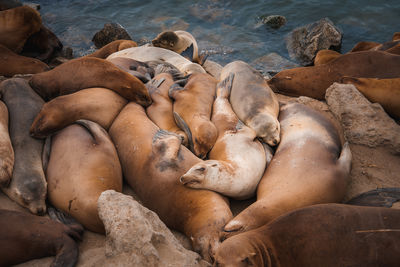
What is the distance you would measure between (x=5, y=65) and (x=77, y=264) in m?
3.97

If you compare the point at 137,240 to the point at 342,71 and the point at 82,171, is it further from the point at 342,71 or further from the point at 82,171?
the point at 342,71

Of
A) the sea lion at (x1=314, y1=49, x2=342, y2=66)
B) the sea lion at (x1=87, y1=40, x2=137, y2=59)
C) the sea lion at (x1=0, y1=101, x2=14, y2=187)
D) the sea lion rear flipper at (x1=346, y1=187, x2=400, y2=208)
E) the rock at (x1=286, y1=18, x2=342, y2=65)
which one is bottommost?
the rock at (x1=286, y1=18, x2=342, y2=65)

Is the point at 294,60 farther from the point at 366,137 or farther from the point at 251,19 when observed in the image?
the point at 366,137

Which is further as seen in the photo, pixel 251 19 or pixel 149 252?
pixel 251 19

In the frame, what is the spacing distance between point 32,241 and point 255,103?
2.79 m

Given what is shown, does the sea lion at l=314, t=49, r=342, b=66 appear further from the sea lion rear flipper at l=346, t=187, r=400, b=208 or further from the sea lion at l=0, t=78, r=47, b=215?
the sea lion at l=0, t=78, r=47, b=215

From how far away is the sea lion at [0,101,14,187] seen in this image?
10.7 feet

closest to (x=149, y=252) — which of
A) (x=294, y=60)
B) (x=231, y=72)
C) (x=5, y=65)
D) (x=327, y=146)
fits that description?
(x=327, y=146)

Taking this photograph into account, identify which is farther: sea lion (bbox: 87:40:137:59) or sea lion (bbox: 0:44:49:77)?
sea lion (bbox: 87:40:137:59)

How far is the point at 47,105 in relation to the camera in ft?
13.1

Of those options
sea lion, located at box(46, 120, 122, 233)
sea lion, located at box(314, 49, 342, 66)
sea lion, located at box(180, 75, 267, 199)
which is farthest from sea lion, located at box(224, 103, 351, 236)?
sea lion, located at box(314, 49, 342, 66)

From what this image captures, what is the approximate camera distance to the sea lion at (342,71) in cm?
500

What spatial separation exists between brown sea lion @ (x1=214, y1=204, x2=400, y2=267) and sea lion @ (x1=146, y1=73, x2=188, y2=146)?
1648 mm

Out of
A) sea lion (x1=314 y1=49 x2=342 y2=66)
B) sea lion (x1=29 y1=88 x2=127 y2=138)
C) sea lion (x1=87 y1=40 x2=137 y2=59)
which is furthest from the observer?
sea lion (x1=87 y1=40 x2=137 y2=59)
